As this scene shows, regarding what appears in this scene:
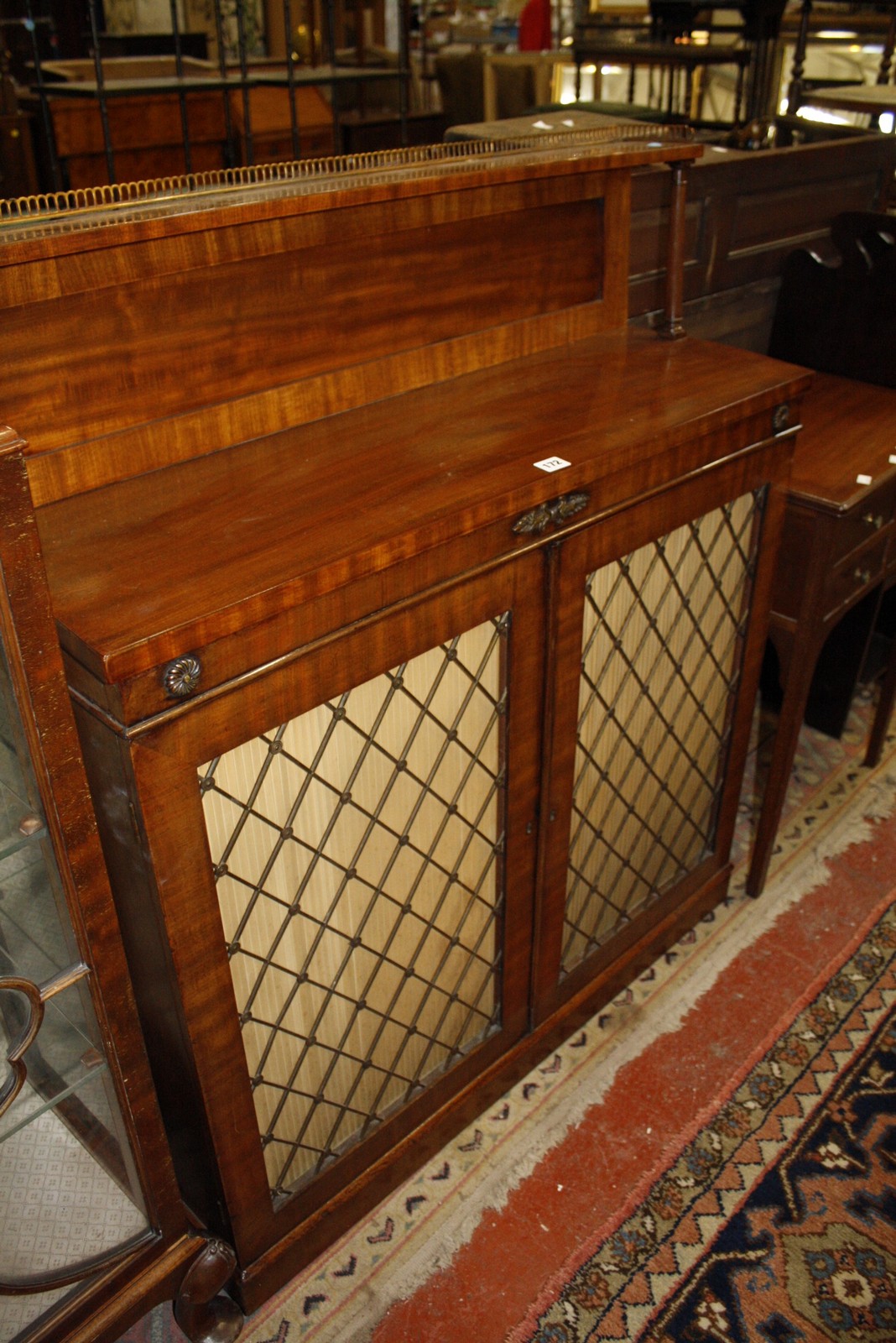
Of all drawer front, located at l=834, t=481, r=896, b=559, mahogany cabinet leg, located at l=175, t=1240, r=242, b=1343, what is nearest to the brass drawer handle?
drawer front, located at l=834, t=481, r=896, b=559

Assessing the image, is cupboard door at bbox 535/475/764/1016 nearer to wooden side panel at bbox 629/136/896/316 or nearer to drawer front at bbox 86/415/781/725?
drawer front at bbox 86/415/781/725

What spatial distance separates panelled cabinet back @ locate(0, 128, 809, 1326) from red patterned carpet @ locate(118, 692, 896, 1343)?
83mm

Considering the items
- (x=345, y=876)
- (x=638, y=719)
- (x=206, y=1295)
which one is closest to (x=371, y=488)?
(x=345, y=876)

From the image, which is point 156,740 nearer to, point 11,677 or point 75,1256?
point 11,677

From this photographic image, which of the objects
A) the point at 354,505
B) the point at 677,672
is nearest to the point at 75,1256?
the point at 354,505

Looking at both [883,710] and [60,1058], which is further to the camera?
[883,710]

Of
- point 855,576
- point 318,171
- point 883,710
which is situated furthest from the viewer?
point 883,710

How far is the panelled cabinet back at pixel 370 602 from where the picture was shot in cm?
107

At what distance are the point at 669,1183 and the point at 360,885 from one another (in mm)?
772

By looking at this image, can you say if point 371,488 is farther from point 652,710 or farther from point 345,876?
point 652,710

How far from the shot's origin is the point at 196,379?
1.28 metres

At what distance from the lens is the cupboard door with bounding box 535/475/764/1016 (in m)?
1.46

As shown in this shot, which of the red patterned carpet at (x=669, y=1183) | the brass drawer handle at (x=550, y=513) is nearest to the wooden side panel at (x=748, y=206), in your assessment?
the brass drawer handle at (x=550, y=513)

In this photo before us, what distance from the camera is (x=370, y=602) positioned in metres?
1.13
